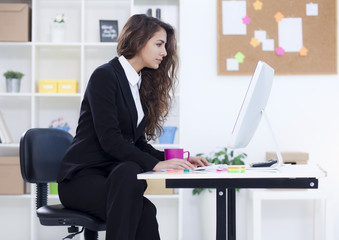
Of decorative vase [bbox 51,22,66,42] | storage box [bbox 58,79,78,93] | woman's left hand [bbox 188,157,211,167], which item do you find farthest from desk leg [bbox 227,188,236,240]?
decorative vase [bbox 51,22,66,42]

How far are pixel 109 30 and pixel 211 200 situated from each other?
147cm

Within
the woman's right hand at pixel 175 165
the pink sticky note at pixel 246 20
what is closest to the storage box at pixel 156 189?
the pink sticky note at pixel 246 20

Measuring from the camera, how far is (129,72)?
A: 2111 mm

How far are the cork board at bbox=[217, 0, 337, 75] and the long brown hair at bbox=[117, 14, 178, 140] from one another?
1.50 metres

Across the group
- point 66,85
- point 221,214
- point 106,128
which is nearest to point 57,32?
point 66,85

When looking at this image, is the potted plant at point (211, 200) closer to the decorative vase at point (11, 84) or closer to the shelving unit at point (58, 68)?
the shelving unit at point (58, 68)

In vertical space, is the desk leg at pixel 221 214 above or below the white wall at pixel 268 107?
below

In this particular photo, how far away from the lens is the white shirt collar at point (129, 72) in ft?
6.91

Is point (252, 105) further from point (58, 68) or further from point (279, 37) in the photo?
point (58, 68)

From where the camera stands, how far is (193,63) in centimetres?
378

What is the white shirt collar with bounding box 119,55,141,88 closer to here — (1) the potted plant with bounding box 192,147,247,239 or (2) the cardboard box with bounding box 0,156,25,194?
(1) the potted plant with bounding box 192,147,247,239

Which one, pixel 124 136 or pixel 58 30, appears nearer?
pixel 124 136

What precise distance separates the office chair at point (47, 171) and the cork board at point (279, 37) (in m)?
1.81

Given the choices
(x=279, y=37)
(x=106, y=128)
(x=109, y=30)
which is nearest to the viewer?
(x=106, y=128)
